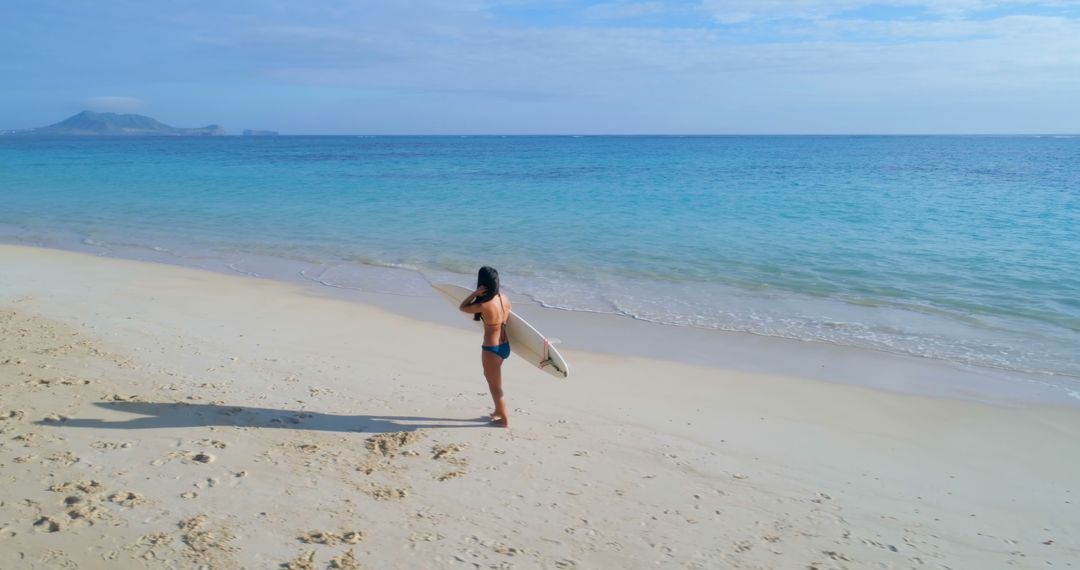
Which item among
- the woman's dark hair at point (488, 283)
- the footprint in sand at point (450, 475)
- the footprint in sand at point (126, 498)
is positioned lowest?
the footprint in sand at point (450, 475)

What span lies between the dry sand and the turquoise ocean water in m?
3.18

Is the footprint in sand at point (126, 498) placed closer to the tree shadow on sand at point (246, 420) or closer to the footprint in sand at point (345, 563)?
the tree shadow on sand at point (246, 420)

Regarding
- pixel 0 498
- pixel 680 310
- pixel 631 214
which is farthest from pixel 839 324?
pixel 631 214

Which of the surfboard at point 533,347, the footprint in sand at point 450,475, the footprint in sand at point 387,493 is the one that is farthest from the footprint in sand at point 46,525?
the surfboard at point 533,347

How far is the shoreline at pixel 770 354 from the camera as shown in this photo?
855 cm

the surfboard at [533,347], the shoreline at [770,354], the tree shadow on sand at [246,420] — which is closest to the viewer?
the tree shadow on sand at [246,420]

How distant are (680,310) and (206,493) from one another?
8526mm

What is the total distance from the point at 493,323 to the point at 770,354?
4.88 meters

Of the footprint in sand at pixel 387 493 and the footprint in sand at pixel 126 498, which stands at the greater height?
the footprint in sand at pixel 126 498

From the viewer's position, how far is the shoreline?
28.1 ft

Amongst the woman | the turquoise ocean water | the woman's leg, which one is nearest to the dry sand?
the woman's leg

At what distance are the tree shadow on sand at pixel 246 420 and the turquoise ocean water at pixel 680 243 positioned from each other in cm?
578

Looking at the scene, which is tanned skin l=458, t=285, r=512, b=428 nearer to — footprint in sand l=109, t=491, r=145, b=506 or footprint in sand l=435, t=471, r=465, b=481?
footprint in sand l=435, t=471, r=465, b=481

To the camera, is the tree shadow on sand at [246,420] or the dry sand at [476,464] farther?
the tree shadow on sand at [246,420]
